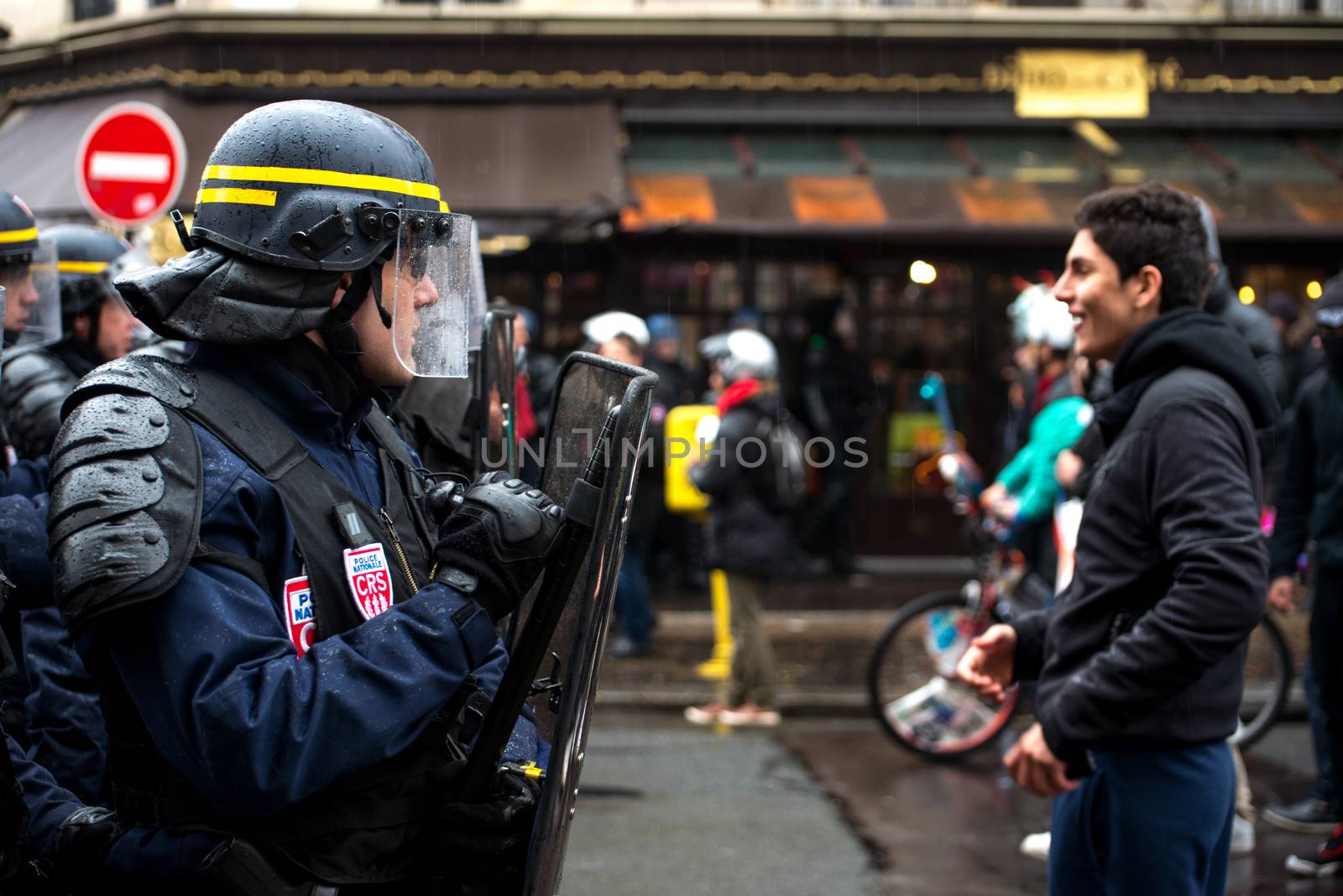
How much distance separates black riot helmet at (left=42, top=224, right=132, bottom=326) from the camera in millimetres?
4309

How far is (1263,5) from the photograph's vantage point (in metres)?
13.8

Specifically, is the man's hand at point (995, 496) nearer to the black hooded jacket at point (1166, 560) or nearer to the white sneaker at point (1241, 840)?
the white sneaker at point (1241, 840)

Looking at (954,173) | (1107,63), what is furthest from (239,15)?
(1107,63)

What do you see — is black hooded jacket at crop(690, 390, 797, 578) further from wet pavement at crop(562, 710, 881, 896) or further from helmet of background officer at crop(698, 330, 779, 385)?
wet pavement at crop(562, 710, 881, 896)

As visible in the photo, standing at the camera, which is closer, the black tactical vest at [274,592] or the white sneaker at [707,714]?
the black tactical vest at [274,592]

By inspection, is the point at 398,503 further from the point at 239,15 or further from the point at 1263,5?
the point at 1263,5

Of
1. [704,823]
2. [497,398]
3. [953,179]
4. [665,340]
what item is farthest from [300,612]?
[953,179]

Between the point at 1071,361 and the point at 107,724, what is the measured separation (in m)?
5.44

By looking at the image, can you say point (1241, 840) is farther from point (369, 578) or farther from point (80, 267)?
point (80, 267)

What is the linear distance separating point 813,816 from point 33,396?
3590 mm

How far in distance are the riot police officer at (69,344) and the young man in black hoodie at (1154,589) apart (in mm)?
2656

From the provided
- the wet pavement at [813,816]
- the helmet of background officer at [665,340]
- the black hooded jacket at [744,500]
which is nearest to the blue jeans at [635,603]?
the black hooded jacket at [744,500]

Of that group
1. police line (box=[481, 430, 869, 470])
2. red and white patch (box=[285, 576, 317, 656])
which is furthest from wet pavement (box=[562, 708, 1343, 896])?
red and white patch (box=[285, 576, 317, 656])

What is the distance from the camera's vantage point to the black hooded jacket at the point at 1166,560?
264 cm
